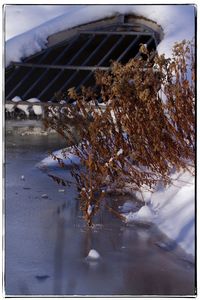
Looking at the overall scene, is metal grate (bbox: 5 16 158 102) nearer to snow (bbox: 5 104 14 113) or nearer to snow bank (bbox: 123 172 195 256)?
snow (bbox: 5 104 14 113)

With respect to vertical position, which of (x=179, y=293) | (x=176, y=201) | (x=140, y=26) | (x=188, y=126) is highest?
(x=140, y=26)

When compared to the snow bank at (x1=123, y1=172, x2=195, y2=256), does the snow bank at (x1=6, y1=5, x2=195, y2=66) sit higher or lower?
higher

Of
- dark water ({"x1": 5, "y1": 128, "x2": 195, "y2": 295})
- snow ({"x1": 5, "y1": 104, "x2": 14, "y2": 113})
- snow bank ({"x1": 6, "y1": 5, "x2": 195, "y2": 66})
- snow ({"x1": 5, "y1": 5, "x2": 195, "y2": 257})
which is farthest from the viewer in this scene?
snow ({"x1": 5, "y1": 104, "x2": 14, "y2": 113})

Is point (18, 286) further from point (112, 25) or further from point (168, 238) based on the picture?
point (112, 25)

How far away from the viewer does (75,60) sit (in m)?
13.0

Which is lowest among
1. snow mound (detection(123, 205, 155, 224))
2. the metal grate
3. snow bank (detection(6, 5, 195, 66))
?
snow mound (detection(123, 205, 155, 224))

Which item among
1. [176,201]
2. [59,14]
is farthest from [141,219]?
[59,14]

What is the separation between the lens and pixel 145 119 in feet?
22.6

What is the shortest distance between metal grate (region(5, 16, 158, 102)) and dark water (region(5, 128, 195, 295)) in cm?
527

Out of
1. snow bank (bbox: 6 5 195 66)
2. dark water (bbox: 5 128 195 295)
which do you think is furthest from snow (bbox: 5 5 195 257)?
dark water (bbox: 5 128 195 295)

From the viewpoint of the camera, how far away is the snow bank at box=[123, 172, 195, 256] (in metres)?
5.80

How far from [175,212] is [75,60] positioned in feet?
23.3

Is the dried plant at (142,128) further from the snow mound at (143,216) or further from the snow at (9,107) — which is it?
the snow at (9,107)

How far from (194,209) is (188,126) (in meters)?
1.11
